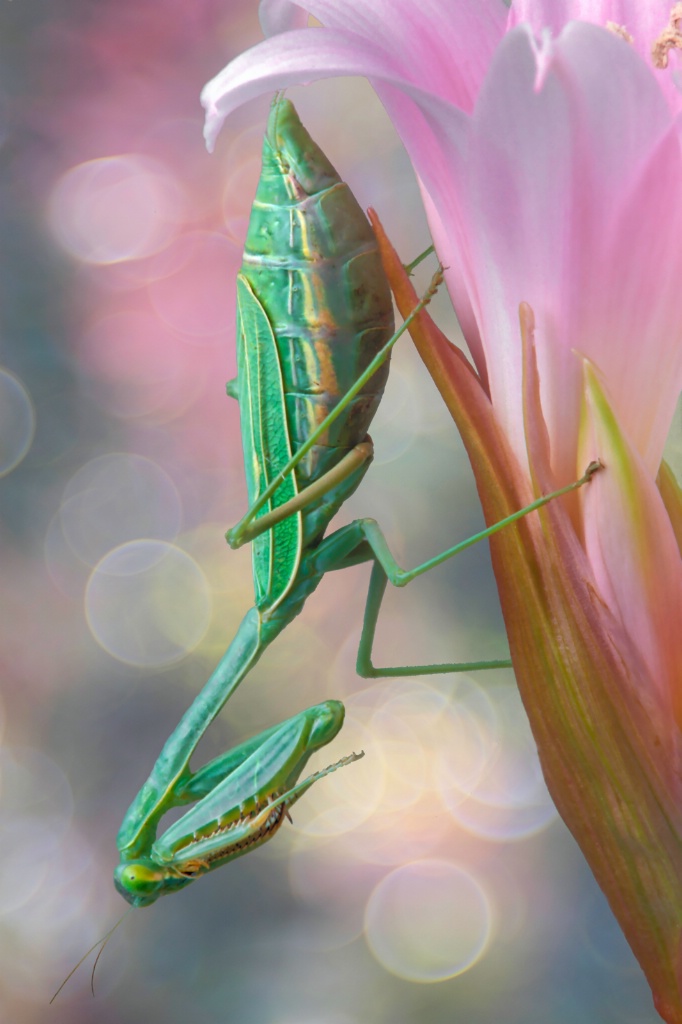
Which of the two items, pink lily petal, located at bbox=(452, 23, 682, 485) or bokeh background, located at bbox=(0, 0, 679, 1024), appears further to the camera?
bokeh background, located at bbox=(0, 0, 679, 1024)

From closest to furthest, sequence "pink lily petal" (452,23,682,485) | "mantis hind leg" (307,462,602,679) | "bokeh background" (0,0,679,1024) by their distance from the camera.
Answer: "pink lily petal" (452,23,682,485) → "mantis hind leg" (307,462,602,679) → "bokeh background" (0,0,679,1024)

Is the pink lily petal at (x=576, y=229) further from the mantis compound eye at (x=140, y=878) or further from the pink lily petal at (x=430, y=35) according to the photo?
the mantis compound eye at (x=140, y=878)

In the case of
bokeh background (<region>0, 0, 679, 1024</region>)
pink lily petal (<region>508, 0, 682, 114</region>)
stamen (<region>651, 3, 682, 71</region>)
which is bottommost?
bokeh background (<region>0, 0, 679, 1024</region>)

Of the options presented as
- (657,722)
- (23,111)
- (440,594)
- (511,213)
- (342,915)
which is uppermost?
(23,111)

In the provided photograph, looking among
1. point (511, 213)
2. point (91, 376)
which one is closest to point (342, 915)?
point (91, 376)

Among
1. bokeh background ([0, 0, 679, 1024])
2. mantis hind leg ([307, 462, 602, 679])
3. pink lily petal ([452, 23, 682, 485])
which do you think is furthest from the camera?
bokeh background ([0, 0, 679, 1024])

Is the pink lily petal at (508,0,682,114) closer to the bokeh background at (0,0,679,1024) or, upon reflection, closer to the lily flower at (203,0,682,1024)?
the lily flower at (203,0,682,1024)

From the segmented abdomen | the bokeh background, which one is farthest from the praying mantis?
the bokeh background

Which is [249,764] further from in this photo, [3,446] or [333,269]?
[3,446]
